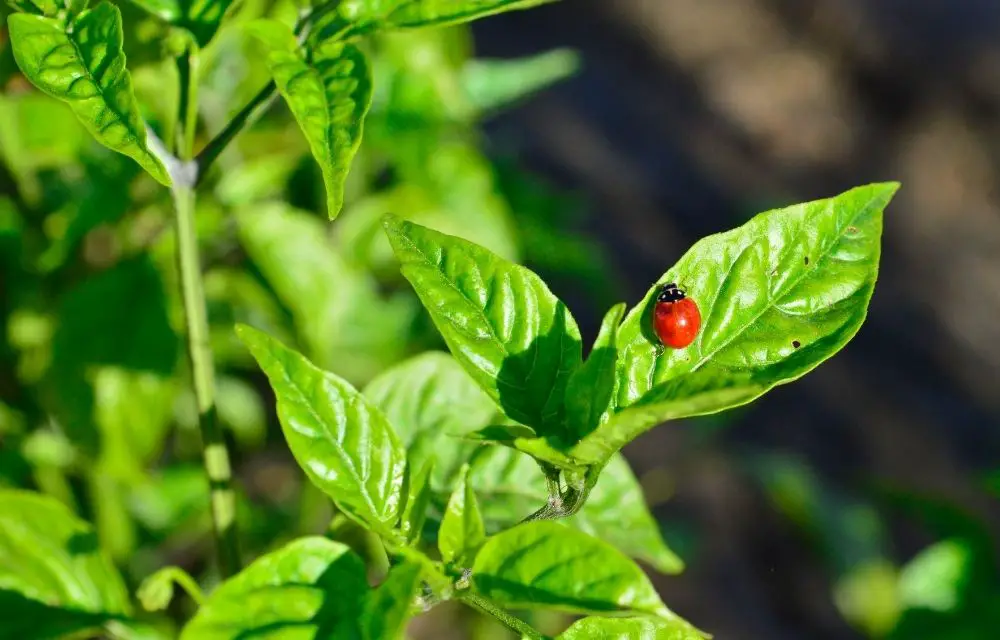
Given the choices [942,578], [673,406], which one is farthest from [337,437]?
[942,578]

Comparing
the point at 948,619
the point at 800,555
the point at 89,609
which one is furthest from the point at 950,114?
the point at 89,609

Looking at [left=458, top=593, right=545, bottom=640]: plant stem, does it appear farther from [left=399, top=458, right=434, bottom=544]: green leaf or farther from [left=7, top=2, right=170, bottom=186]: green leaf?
[left=7, top=2, right=170, bottom=186]: green leaf

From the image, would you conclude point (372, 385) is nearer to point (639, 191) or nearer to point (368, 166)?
point (368, 166)

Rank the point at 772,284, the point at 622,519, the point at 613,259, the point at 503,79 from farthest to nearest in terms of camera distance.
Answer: the point at 613,259 < the point at 503,79 < the point at 622,519 < the point at 772,284

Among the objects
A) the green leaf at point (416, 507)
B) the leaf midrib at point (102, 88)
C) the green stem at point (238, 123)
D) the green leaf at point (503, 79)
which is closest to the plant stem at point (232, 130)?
the green stem at point (238, 123)

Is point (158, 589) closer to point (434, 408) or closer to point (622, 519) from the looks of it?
point (434, 408)

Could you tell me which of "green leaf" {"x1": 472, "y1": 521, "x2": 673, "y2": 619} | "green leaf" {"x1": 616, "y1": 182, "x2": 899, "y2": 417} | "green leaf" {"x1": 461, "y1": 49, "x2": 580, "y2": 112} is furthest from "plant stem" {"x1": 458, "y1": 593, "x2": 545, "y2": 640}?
"green leaf" {"x1": 461, "y1": 49, "x2": 580, "y2": 112}

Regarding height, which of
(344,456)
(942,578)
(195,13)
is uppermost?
(195,13)
